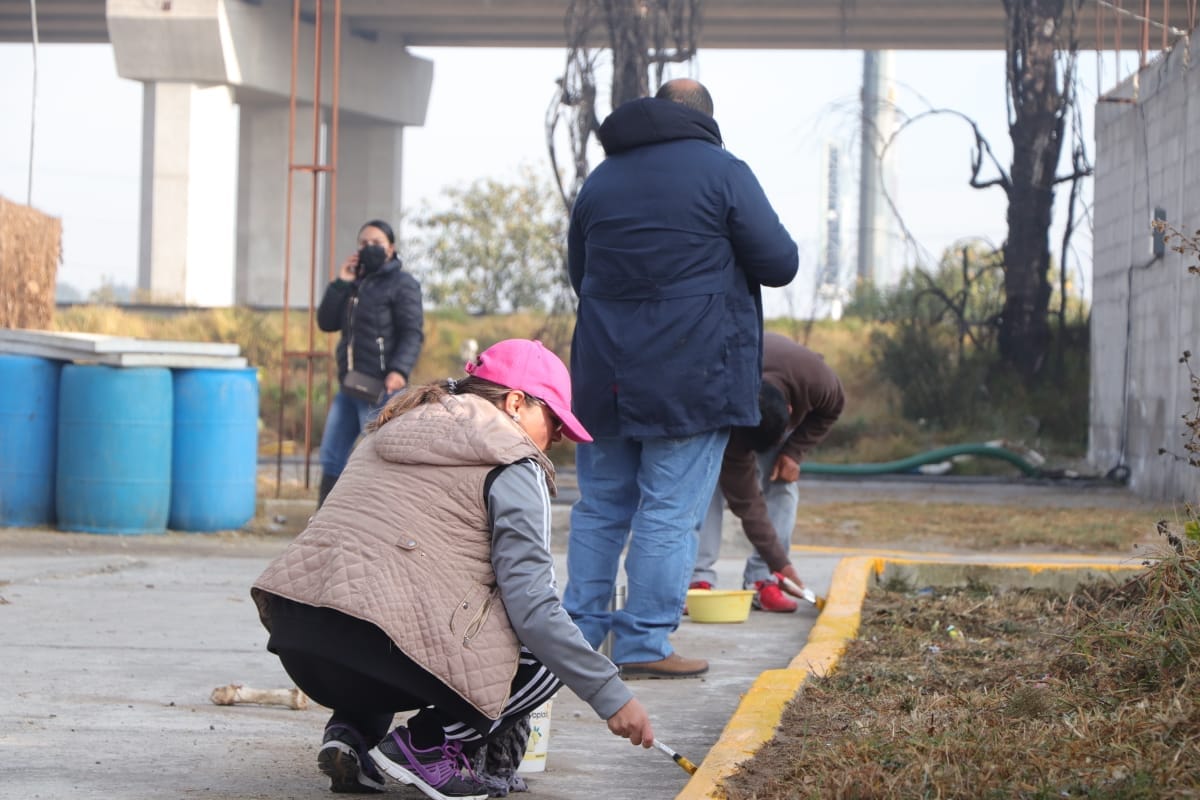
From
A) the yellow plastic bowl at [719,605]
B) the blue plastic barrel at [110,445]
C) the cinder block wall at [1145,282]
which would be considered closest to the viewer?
the yellow plastic bowl at [719,605]

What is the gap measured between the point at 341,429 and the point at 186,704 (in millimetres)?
4686

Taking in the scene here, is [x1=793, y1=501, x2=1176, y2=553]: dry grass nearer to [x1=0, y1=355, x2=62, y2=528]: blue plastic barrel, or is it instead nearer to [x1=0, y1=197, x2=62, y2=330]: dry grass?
[x1=0, y1=355, x2=62, y2=528]: blue plastic barrel

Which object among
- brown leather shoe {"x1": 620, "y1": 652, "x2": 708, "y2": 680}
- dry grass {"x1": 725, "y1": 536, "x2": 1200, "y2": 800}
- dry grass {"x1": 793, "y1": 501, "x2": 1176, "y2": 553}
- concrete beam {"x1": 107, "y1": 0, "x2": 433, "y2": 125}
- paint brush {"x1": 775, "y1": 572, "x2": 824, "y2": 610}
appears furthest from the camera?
concrete beam {"x1": 107, "y1": 0, "x2": 433, "y2": 125}

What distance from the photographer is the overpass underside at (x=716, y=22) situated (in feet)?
94.5

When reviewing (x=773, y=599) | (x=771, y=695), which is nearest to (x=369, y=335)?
(x=773, y=599)

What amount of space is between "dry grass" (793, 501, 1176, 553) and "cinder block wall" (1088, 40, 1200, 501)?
84 cm

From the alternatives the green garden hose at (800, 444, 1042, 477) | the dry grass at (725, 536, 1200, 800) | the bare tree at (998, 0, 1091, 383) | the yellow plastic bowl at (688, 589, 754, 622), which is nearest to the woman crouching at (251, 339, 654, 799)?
the dry grass at (725, 536, 1200, 800)

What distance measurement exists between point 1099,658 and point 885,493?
11.0 m

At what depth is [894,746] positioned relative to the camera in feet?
10.2

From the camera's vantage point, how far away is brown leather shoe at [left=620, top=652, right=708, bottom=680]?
484cm

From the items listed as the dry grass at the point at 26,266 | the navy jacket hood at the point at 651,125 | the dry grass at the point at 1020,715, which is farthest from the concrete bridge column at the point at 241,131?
the dry grass at the point at 1020,715

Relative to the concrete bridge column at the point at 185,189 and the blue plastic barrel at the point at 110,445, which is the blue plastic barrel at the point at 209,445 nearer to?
the blue plastic barrel at the point at 110,445

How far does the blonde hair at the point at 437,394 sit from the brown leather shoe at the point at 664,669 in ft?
5.76

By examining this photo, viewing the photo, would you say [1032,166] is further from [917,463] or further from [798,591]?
[798,591]
